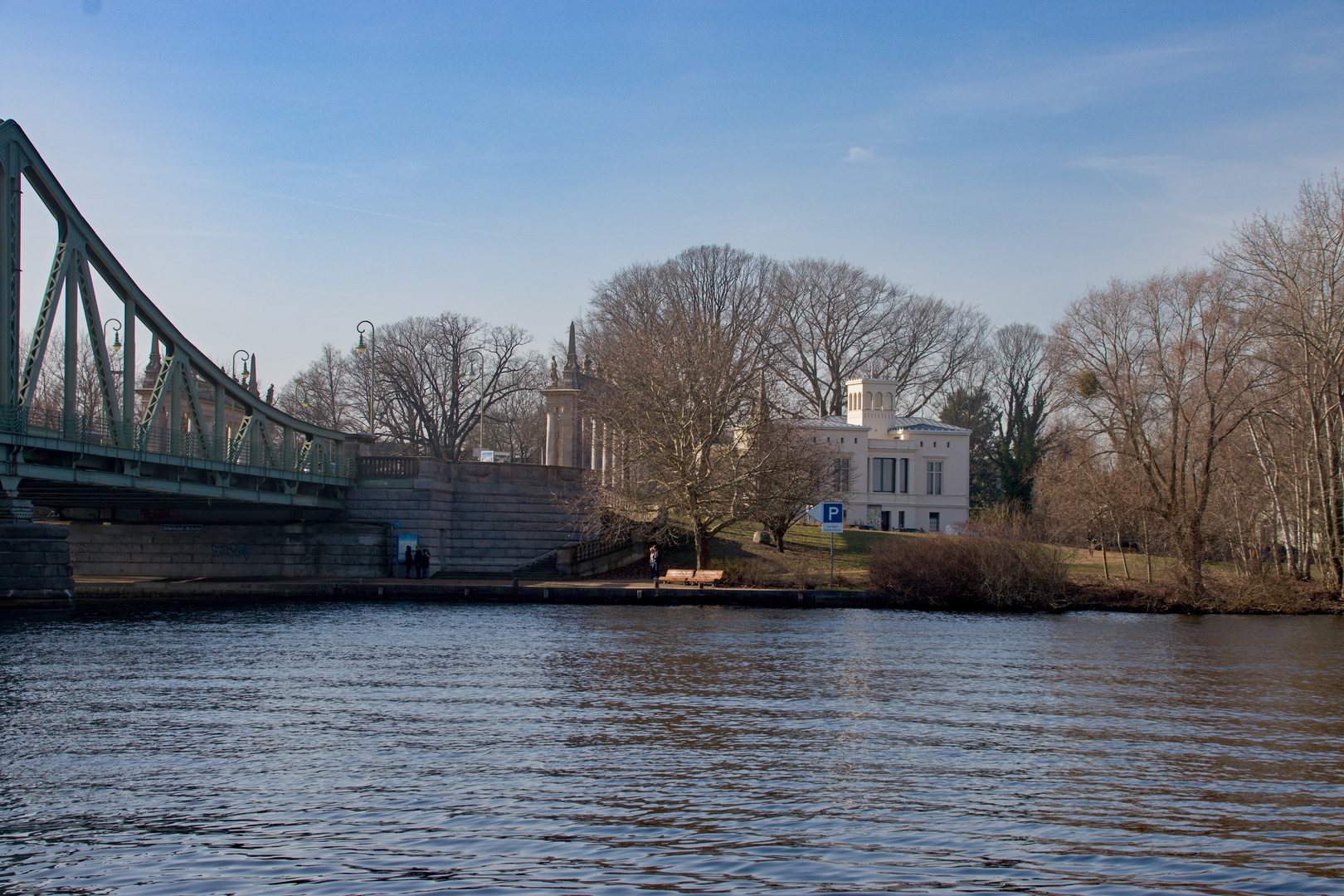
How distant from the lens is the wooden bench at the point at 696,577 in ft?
124

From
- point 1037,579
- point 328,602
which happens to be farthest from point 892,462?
point 328,602

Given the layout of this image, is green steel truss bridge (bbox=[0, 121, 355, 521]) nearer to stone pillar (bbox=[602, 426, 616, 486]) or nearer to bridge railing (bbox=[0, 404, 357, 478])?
bridge railing (bbox=[0, 404, 357, 478])

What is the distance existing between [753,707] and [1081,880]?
7575mm

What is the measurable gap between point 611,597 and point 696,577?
434 cm

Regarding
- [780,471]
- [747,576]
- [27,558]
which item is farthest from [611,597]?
[27,558]

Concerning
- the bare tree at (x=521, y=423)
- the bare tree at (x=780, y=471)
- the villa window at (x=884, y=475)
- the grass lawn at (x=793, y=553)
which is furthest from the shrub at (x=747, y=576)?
the bare tree at (x=521, y=423)

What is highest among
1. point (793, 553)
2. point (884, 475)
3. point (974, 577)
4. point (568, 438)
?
point (568, 438)

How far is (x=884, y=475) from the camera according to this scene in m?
67.1

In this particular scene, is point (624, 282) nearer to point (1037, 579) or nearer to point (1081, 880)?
point (1037, 579)

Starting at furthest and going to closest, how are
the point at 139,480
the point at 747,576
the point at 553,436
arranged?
the point at 553,436, the point at 747,576, the point at 139,480

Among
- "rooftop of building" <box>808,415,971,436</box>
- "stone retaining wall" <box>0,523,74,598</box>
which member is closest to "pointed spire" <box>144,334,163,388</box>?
"stone retaining wall" <box>0,523,74,598</box>

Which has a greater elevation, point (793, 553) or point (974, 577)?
point (793, 553)

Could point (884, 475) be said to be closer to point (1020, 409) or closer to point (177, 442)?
point (1020, 409)

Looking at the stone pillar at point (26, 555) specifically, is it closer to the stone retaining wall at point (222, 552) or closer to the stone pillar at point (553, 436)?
the stone retaining wall at point (222, 552)
